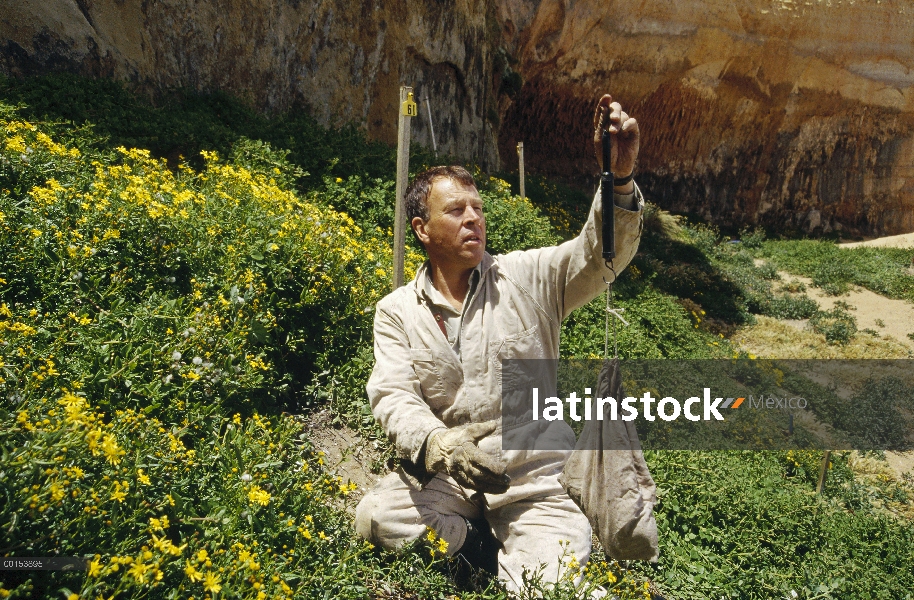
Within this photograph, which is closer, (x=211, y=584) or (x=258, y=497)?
(x=211, y=584)

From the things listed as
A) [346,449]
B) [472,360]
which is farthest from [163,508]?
[346,449]

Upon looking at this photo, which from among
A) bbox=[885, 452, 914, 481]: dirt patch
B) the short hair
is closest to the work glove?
Answer: the short hair

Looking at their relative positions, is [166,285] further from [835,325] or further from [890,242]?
[890,242]

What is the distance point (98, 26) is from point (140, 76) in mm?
573

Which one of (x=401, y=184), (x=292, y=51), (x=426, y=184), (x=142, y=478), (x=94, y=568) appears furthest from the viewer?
(x=292, y=51)

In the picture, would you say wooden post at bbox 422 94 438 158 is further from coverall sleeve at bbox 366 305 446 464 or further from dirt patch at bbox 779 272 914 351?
coverall sleeve at bbox 366 305 446 464

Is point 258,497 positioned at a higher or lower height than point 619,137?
lower

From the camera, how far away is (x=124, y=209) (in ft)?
12.5

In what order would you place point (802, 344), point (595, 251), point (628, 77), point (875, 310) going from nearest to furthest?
1. point (595, 251)
2. point (802, 344)
3. point (875, 310)
4. point (628, 77)

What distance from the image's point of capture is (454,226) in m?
2.91

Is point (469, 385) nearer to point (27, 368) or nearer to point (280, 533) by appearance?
point (280, 533)

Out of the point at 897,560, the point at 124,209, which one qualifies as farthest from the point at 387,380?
the point at 897,560

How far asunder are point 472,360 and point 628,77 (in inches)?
577

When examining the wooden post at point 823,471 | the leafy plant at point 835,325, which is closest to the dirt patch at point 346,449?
the wooden post at point 823,471
